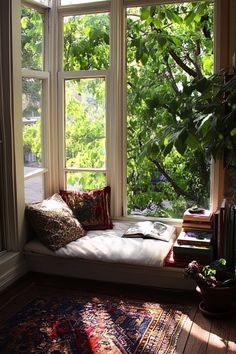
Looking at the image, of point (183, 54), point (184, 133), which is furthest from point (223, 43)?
point (184, 133)

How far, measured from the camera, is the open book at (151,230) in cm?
319

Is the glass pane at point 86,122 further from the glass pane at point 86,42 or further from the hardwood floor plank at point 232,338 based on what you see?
the hardwood floor plank at point 232,338

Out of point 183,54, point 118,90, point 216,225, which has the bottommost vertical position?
point 216,225

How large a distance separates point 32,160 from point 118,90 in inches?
34.7

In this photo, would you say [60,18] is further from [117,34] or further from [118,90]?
[118,90]

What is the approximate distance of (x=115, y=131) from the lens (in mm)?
3504

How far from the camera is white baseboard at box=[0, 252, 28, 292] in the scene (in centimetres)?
296

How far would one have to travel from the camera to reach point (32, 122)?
340 centimetres

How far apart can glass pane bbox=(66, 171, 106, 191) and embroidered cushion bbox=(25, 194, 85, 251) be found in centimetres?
43

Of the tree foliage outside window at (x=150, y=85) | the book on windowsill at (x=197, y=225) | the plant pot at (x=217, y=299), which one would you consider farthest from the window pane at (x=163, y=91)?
the plant pot at (x=217, y=299)

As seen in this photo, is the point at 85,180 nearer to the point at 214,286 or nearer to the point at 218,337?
the point at 214,286

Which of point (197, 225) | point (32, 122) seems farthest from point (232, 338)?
point (32, 122)

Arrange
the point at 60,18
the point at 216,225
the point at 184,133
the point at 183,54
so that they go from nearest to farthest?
the point at 184,133
the point at 216,225
the point at 183,54
the point at 60,18

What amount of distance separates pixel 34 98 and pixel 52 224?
1.01 m
